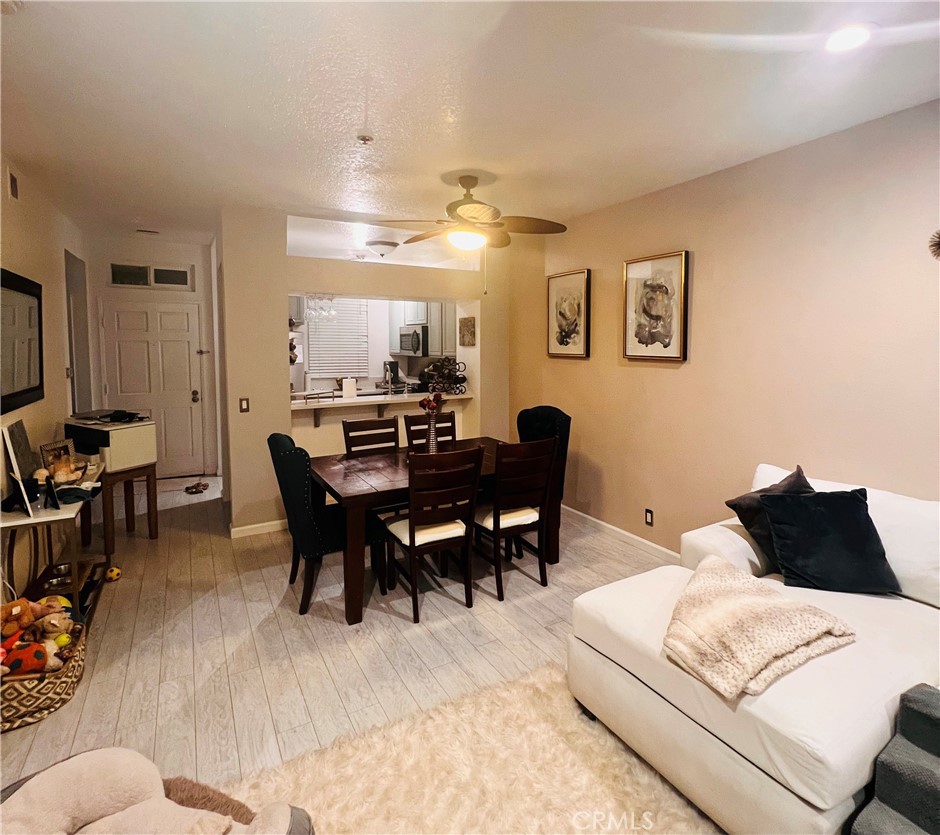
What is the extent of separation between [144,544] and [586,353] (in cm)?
376

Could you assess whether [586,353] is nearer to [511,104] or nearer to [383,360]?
[511,104]

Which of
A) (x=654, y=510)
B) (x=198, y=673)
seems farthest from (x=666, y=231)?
(x=198, y=673)

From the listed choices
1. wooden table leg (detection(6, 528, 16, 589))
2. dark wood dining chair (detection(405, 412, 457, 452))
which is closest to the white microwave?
dark wood dining chair (detection(405, 412, 457, 452))

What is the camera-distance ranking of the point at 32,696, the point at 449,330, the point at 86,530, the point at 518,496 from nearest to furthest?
the point at 32,696, the point at 518,496, the point at 86,530, the point at 449,330

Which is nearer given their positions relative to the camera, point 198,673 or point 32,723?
point 32,723

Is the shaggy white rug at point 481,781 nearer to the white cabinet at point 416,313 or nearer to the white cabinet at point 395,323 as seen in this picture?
the white cabinet at point 416,313

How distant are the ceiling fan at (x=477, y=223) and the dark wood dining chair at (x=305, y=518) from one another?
5.20 ft

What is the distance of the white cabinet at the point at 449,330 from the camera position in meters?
5.80

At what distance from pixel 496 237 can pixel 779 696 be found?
290 cm

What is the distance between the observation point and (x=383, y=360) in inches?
307

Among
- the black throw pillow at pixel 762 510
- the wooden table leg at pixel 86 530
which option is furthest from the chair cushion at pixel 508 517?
the wooden table leg at pixel 86 530

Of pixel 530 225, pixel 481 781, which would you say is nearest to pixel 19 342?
pixel 530 225

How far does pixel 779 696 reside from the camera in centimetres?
154

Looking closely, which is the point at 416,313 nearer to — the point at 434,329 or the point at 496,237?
the point at 434,329
